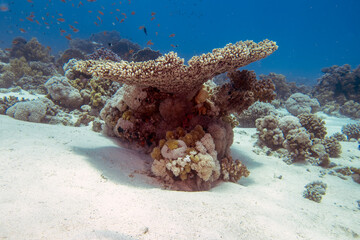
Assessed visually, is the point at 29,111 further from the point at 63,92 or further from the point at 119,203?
the point at 119,203

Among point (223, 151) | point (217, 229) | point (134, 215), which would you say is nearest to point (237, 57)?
point (223, 151)

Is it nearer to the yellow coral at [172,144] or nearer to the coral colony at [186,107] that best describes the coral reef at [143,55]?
the coral colony at [186,107]

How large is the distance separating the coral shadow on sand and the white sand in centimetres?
2

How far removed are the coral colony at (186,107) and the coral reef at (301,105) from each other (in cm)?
989

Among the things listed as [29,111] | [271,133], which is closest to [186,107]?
[271,133]

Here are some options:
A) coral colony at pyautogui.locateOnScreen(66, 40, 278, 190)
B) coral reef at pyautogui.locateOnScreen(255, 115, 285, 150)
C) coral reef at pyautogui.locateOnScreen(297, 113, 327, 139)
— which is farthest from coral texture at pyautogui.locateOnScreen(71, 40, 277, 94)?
coral reef at pyautogui.locateOnScreen(297, 113, 327, 139)

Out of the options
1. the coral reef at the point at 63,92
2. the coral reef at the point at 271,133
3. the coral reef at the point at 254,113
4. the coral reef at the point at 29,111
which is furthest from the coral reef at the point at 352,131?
the coral reef at the point at 29,111

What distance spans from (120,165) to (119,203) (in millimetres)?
1614

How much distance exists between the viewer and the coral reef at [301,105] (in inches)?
513

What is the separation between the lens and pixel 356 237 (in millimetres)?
3209

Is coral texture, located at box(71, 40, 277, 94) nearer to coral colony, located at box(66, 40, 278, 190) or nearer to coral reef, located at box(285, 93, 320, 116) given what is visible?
coral colony, located at box(66, 40, 278, 190)

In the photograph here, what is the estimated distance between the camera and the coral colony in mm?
3723

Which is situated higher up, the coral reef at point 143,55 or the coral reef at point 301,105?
the coral reef at point 143,55

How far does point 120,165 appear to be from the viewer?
14.2ft
